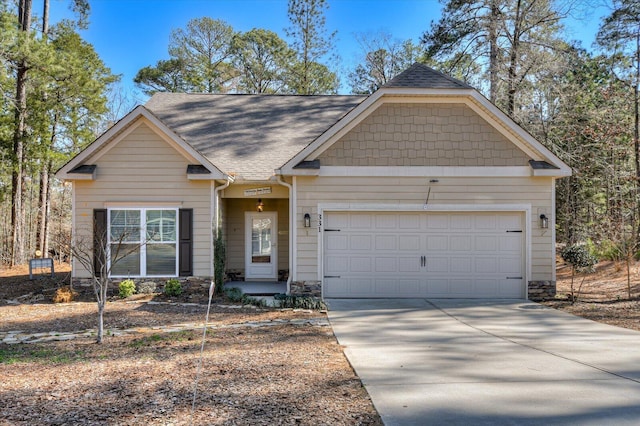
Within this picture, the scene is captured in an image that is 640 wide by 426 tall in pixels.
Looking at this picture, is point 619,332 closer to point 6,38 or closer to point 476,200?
point 476,200

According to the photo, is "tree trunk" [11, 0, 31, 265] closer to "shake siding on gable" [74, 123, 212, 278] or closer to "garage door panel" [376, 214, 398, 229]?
"shake siding on gable" [74, 123, 212, 278]

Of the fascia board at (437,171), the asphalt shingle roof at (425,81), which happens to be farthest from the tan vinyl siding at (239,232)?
the asphalt shingle roof at (425,81)

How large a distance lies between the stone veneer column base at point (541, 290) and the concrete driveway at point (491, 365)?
47.2 inches

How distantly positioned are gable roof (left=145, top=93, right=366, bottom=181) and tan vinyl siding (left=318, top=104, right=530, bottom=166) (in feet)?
8.37

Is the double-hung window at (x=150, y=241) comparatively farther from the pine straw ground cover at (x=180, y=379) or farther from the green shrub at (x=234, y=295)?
the pine straw ground cover at (x=180, y=379)

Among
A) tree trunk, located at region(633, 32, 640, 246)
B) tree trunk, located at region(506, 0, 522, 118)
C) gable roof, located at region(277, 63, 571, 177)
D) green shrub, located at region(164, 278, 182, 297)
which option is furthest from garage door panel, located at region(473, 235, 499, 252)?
tree trunk, located at region(506, 0, 522, 118)

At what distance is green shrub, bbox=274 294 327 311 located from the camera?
9859 millimetres

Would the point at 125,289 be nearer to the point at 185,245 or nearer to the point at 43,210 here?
the point at 185,245

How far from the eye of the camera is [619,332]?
772 cm

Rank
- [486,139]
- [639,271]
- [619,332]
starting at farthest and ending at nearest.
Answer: [639,271]
[486,139]
[619,332]

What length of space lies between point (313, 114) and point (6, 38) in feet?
34.6

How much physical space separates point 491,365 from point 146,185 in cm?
868

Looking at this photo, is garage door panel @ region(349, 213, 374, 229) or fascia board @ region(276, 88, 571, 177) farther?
garage door panel @ region(349, 213, 374, 229)

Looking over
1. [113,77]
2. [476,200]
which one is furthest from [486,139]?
[113,77]
